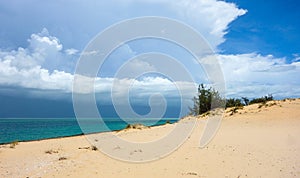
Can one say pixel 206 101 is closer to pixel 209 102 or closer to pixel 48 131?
pixel 209 102

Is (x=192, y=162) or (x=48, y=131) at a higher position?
(x=192, y=162)

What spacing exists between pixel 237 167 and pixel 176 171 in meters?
1.95

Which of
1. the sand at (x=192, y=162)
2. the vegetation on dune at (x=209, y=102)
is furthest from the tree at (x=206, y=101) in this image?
the sand at (x=192, y=162)

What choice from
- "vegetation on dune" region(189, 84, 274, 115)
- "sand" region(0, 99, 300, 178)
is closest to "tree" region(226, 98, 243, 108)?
"vegetation on dune" region(189, 84, 274, 115)

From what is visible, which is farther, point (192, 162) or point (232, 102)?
point (232, 102)

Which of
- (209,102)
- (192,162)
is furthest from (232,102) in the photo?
(192,162)

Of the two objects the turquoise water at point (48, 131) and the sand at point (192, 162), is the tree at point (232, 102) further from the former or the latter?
the sand at point (192, 162)

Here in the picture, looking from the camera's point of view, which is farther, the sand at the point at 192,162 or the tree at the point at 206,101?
the tree at the point at 206,101

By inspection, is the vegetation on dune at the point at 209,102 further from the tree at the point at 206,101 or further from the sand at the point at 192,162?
the sand at the point at 192,162

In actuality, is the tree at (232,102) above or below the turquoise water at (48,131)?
above

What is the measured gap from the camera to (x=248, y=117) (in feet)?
69.9

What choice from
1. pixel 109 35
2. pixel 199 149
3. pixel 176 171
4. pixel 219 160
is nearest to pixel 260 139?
pixel 199 149

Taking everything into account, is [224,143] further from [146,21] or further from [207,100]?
[207,100]

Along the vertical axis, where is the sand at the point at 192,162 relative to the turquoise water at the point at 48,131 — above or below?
above
